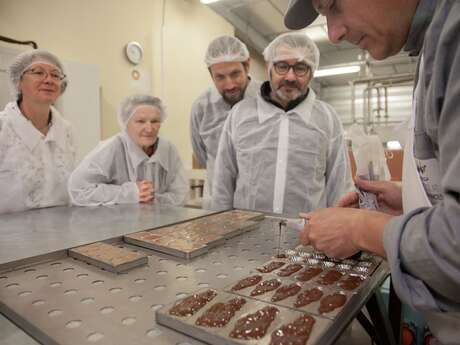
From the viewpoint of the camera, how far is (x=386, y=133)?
349 cm

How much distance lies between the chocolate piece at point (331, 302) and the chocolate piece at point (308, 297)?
2 cm

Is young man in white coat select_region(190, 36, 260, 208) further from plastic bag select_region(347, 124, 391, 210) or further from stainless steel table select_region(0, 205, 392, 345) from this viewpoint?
plastic bag select_region(347, 124, 391, 210)

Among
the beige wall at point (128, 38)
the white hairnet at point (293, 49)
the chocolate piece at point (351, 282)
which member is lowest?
the chocolate piece at point (351, 282)

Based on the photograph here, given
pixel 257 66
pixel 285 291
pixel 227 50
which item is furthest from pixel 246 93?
pixel 257 66

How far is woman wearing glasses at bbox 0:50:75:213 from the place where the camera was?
164cm

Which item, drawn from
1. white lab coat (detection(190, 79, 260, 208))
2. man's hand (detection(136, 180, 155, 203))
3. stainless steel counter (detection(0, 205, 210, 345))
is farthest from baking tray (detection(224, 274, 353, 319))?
white lab coat (detection(190, 79, 260, 208))

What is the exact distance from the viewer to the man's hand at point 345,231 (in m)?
0.58

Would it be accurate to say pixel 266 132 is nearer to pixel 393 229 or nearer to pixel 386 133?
pixel 393 229

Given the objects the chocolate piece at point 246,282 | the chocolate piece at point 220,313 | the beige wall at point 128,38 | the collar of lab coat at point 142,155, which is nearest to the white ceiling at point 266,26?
the beige wall at point 128,38

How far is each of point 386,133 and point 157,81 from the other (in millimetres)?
2439

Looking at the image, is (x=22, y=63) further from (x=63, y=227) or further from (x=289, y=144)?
(x=289, y=144)

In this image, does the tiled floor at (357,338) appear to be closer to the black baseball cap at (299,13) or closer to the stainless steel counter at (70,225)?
the stainless steel counter at (70,225)

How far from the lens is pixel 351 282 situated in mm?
667

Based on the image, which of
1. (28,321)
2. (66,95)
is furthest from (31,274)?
(66,95)
